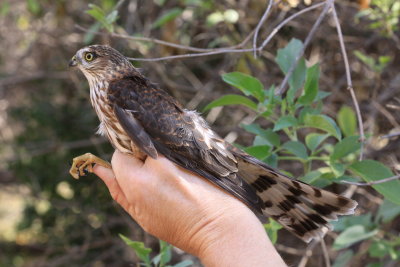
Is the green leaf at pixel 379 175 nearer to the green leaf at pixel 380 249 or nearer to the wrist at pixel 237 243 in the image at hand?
the wrist at pixel 237 243

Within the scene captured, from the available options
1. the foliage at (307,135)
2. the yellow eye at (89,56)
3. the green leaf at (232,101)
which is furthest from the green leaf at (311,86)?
the yellow eye at (89,56)

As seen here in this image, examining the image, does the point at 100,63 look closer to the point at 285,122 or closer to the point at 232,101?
the point at 232,101

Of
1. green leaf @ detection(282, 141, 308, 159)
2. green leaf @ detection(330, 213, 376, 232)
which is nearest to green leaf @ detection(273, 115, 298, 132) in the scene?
green leaf @ detection(282, 141, 308, 159)

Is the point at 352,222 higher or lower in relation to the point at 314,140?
lower

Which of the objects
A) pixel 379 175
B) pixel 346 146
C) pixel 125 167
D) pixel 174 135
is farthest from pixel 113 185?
pixel 379 175

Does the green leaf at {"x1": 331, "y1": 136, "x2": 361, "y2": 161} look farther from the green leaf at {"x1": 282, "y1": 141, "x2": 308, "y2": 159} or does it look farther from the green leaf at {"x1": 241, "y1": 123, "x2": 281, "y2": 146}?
the green leaf at {"x1": 241, "y1": 123, "x2": 281, "y2": 146}

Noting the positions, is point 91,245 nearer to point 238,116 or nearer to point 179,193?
point 238,116
